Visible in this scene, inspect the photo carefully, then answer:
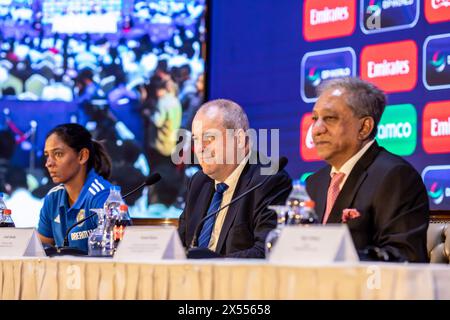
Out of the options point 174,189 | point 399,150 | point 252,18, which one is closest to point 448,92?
point 399,150

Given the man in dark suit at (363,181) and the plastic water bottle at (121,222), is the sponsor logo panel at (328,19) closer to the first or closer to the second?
the man in dark suit at (363,181)

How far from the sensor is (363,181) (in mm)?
3082

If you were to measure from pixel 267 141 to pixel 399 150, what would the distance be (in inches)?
37.0

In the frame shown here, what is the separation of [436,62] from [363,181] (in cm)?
137

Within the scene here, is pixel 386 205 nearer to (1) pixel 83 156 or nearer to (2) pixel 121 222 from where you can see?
(2) pixel 121 222

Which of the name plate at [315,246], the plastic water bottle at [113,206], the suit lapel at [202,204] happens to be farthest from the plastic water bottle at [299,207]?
the suit lapel at [202,204]

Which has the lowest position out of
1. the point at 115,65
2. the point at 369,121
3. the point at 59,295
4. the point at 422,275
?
the point at 59,295

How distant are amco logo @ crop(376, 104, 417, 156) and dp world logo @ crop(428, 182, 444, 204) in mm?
201

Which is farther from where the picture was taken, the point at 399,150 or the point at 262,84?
the point at 262,84

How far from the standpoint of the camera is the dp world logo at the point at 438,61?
4.20 metres

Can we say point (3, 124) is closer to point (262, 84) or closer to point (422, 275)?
point (262, 84)

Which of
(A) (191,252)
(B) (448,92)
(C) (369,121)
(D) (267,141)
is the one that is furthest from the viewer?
(D) (267,141)

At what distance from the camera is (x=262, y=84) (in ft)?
16.9

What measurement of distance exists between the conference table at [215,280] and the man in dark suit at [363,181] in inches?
27.6
